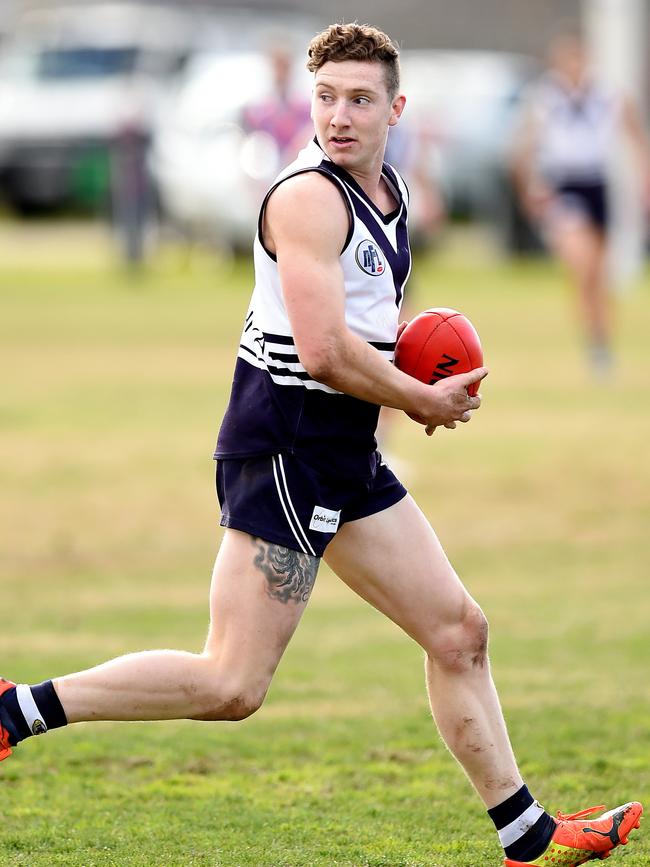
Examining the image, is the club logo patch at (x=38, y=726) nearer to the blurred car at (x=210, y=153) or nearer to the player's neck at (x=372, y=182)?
the player's neck at (x=372, y=182)

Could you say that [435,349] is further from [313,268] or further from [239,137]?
[239,137]

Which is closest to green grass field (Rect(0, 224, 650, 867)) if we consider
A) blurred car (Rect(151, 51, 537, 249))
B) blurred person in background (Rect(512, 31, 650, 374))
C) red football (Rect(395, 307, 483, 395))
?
blurred person in background (Rect(512, 31, 650, 374))

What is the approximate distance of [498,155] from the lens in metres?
28.6

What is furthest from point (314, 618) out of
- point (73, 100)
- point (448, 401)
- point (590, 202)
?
point (73, 100)

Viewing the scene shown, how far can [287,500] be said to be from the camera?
4.58 m

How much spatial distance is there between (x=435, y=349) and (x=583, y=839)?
1.44 m

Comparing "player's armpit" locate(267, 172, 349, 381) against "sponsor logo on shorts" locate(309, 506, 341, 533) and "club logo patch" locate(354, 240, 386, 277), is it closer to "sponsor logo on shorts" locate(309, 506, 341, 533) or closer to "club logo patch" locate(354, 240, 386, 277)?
"club logo patch" locate(354, 240, 386, 277)

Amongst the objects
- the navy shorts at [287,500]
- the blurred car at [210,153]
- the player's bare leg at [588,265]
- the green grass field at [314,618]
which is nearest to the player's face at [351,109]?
the navy shorts at [287,500]

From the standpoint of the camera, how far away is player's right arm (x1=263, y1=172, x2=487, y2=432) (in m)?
4.39

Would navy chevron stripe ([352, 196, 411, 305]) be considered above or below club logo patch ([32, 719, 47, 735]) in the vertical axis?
above

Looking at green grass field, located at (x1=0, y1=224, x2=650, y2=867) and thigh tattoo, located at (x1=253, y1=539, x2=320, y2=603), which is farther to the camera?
green grass field, located at (x1=0, y1=224, x2=650, y2=867)

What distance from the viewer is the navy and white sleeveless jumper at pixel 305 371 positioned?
4555 millimetres

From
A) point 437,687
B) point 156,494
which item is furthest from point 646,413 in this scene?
point 437,687

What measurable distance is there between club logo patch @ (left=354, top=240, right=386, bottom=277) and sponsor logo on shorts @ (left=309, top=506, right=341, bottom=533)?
656mm
